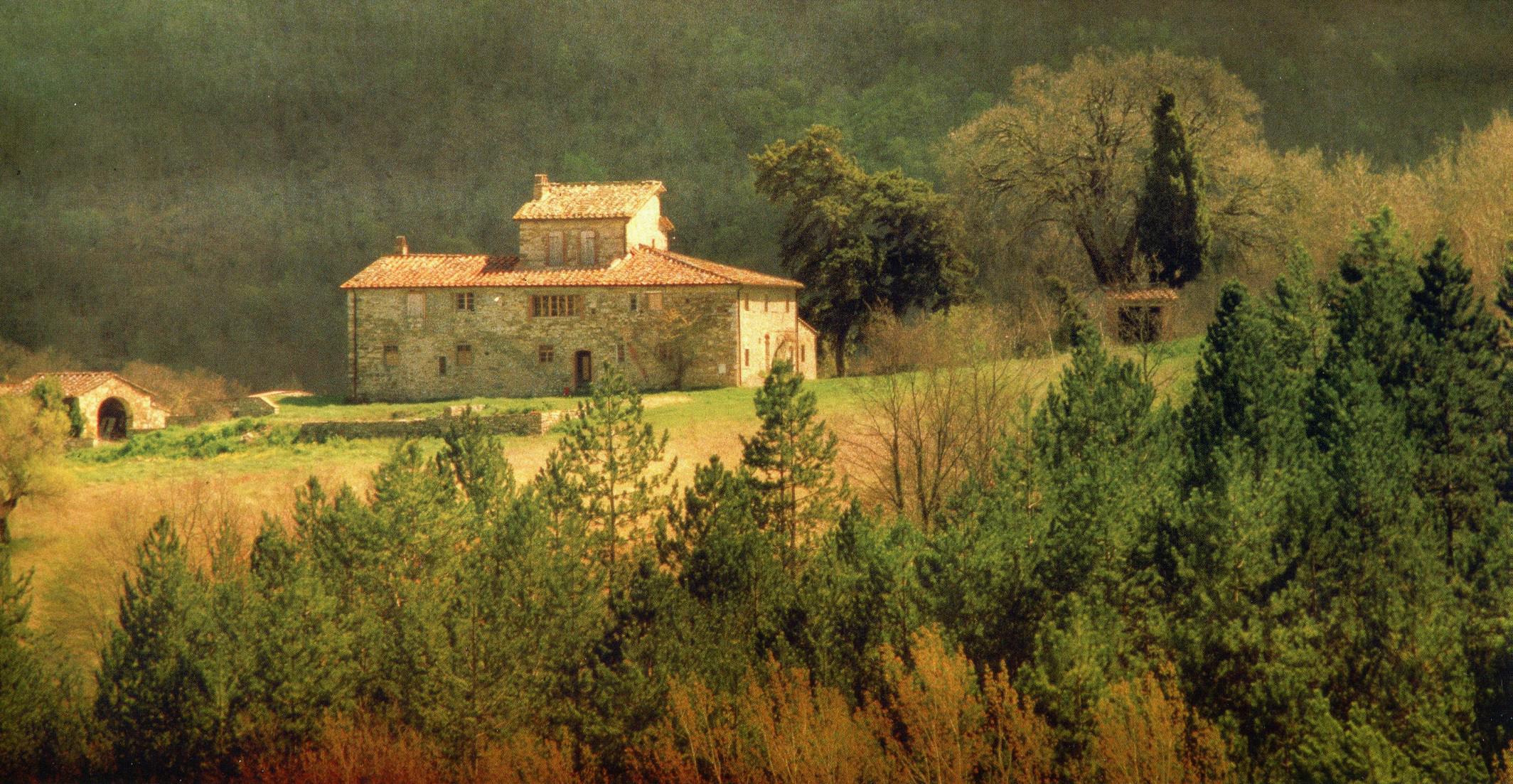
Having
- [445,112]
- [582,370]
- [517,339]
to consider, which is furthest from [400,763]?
[445,112]

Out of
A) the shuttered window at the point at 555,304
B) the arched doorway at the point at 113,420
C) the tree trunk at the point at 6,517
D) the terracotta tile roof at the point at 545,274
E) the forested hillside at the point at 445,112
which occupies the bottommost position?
the tree trunk at the point at 6,517

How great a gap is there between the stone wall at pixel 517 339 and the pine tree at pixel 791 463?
12145 millimetres

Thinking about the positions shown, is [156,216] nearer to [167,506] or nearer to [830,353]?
[830,353]

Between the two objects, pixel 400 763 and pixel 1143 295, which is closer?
pixel 400 763

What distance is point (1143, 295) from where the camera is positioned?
146 feet

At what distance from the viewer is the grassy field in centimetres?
3366

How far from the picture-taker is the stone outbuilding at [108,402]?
41.8 m

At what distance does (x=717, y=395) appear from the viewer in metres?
41.5

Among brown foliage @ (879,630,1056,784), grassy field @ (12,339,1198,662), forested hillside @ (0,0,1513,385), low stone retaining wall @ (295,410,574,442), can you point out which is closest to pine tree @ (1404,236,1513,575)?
grassy field @ (12,339,1198,662)

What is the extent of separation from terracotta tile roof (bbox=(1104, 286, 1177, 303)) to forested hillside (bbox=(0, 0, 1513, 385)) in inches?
643

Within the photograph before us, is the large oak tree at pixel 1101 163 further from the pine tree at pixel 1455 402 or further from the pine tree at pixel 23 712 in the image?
the pine tree at pixel 23 712

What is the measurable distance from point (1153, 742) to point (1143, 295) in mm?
22694

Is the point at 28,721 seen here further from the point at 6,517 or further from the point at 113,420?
the point at 113,420

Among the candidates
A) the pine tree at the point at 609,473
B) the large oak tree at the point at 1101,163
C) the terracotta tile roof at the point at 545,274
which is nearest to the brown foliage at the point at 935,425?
the pine tree at the point at 609,473
